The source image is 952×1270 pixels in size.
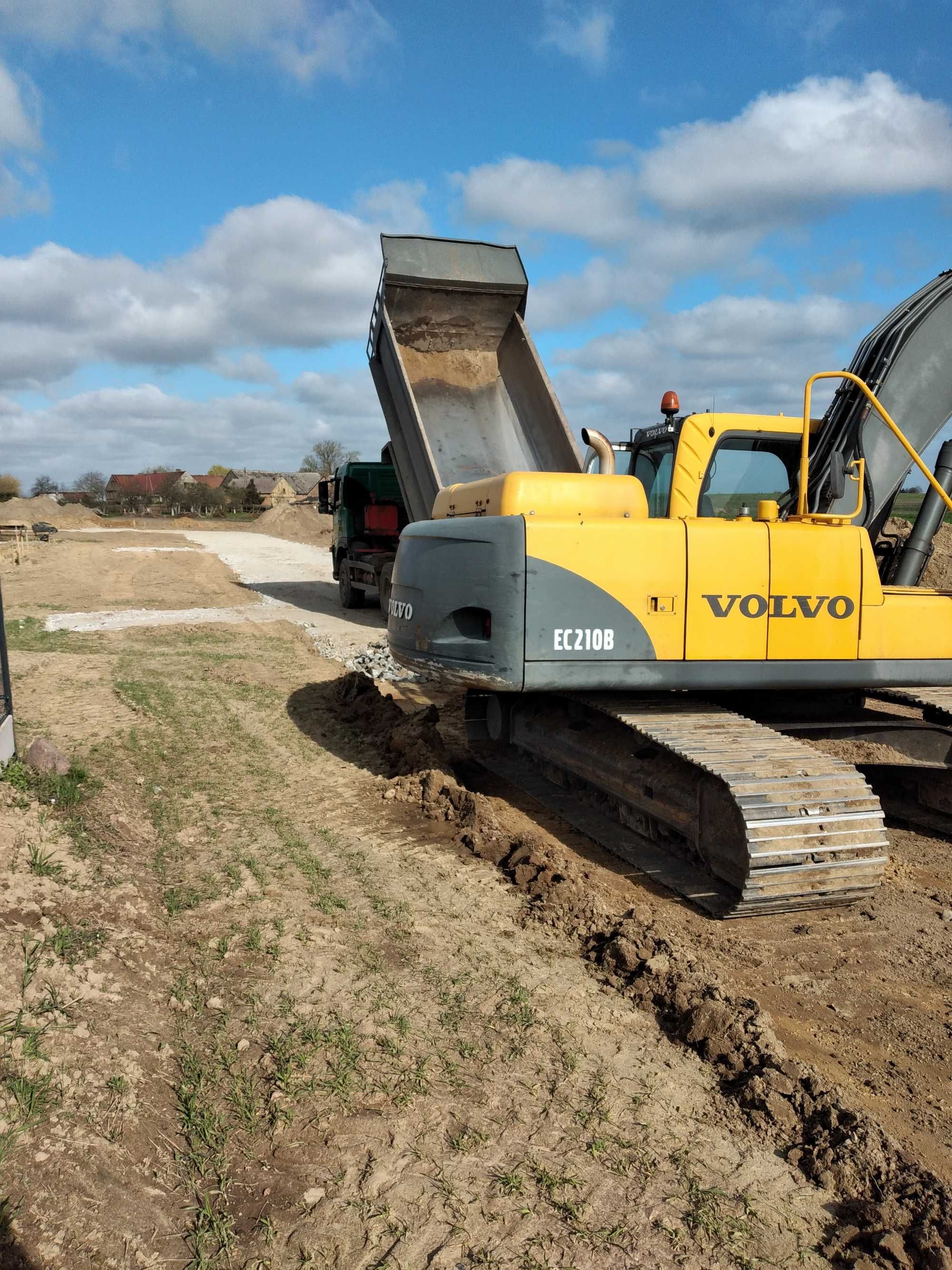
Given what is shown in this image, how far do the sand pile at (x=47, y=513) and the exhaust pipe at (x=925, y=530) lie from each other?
52.1 metres

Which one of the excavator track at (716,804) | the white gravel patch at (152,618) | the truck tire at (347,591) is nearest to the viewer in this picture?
the excavator track at (716,804)

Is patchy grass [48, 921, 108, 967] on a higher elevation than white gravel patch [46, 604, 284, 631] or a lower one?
lower

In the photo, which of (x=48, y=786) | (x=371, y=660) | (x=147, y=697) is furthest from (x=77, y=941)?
(x=371, y=660)

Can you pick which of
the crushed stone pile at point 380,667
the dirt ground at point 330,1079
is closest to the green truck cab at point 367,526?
the crushed stone pile at point 380,667

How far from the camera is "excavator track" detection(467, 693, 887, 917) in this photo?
4.32 m

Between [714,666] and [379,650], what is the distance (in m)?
8.15

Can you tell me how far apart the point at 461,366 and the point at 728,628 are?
25.8 ft

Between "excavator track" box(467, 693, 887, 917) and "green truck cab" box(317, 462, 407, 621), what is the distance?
10551 millimetres

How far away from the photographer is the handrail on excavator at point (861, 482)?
17.1ft

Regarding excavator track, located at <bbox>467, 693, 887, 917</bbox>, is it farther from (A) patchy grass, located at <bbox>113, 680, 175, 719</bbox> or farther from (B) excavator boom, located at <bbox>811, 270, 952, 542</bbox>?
(A) patchy grass, located at <bbox>113, 680, 175, 719</bbox>

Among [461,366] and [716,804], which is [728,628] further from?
[461,366]

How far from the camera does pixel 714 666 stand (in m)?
5.20

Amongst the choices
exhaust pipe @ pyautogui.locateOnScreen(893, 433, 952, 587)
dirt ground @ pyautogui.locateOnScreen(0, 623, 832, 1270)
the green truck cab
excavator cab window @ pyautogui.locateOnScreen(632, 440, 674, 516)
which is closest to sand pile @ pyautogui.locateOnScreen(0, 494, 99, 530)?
the green truck cab

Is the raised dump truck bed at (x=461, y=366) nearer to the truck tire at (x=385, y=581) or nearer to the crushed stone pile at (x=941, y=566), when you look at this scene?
the truck tire at (x=385, y=581)
